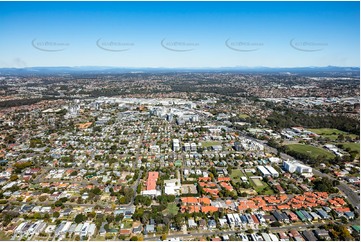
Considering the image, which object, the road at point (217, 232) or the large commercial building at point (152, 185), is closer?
the road at point (217, 232)

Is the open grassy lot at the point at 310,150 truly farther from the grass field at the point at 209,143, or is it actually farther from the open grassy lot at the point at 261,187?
the open grassy lot at the point at 261,187

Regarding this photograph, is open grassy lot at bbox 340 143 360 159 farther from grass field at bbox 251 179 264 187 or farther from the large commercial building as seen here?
the large commercial building

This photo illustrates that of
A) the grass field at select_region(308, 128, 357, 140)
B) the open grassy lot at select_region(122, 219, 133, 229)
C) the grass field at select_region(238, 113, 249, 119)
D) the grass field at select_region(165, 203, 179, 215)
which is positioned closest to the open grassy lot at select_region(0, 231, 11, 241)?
the open grassy lot at select_region(122, 219, 133, 229)

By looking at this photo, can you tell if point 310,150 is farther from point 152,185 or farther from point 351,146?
point 152,185

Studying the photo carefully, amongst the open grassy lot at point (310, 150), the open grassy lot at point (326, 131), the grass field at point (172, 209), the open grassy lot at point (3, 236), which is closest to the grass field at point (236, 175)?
the grass field at point (172, 209)

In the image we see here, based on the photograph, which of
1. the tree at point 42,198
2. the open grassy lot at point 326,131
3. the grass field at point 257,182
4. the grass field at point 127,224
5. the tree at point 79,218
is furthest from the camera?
the open grassy lot at point 326,131
